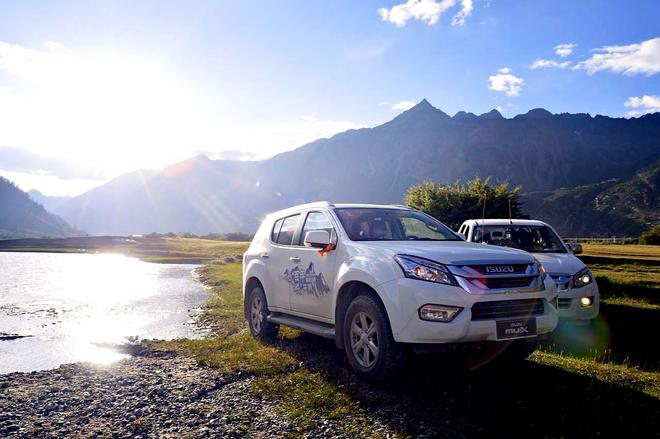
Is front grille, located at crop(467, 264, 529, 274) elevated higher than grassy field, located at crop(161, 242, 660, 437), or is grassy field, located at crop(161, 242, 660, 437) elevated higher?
front grille, located at crop(467, 264, 529, 274)

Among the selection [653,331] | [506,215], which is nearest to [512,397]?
[653,331]

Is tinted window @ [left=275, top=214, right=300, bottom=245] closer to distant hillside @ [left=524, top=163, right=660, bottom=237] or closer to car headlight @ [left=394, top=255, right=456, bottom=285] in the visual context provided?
car headlight @ [left=394, top=255, right=456, bottom=285]

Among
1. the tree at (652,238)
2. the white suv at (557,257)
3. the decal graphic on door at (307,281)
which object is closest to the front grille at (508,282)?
the decal graphic on door at (307,281)

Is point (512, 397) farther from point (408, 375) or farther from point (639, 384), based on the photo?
point (639, 384)

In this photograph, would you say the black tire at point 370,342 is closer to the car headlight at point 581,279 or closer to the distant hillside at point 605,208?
the car headlight at point 581,279

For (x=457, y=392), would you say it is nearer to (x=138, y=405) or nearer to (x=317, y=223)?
(x=317, y=223)

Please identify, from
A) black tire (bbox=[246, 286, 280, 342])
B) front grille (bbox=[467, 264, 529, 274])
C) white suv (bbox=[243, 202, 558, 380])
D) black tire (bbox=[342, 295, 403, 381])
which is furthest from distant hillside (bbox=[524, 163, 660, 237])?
black tire (bbox=[342, 295, 403, 381])

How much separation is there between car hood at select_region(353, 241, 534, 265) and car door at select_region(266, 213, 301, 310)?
6.42 feet

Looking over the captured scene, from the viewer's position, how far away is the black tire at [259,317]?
9.02 meters

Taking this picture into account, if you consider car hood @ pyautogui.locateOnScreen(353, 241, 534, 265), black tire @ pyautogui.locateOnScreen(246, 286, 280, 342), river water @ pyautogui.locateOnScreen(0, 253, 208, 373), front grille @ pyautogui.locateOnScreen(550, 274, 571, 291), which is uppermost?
car hood @ pyautogui.locateOnScreen(353, 241, 534, 265)

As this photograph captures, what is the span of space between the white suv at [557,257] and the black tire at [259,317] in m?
5.18

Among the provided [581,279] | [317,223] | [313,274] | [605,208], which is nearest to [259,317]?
[313,274]

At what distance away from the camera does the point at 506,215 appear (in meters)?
27.2

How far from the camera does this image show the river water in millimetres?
10914
